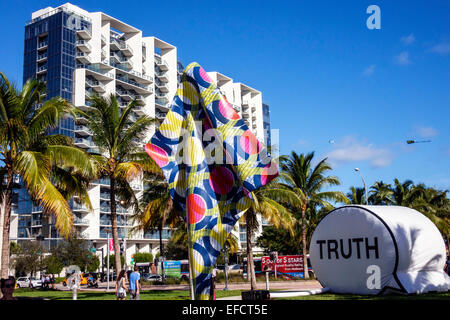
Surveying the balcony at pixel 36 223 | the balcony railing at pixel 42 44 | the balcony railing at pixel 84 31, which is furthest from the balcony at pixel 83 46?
the balcony at pixel 36 223

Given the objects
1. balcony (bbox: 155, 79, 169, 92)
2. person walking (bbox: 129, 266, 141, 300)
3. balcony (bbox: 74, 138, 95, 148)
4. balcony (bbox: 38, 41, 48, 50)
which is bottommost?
person walking (bbox: 129, 266, 141, 300)

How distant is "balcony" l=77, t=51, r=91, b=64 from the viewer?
3073 inches

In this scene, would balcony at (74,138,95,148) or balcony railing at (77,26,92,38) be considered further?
balcony railing at (77,26,92,38)

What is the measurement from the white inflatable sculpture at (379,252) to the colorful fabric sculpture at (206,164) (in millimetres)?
8965

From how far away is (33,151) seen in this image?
16125 mm

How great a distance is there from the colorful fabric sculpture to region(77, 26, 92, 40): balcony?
7348 centimetres

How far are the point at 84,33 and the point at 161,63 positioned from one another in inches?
731

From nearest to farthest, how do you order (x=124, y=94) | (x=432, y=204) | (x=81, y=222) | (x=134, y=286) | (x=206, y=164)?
(x=206, y=164) < (x=134, y=286) < (x=432, y=204) < (x=81, y=222) < (x=124, y=94)

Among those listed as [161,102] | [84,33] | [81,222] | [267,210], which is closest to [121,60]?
[84,33]

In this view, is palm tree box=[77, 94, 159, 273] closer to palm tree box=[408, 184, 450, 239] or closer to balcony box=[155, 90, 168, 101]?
palm tree box=[408, 184, 450, 239]

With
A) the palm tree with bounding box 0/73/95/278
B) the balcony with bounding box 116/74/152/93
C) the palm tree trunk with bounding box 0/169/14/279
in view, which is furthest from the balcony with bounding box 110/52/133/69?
the palm tree trunk with bounding box 0/169/14/279

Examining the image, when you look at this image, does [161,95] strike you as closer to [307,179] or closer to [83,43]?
[83,43]

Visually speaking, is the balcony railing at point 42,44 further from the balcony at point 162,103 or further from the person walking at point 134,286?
the person walking at point 134,286
